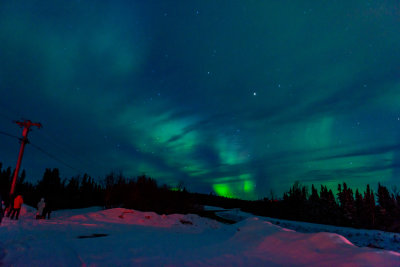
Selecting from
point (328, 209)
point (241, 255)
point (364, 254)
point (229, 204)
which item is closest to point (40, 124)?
point (241, 255)

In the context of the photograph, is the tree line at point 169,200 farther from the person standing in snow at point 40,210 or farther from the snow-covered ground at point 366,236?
the snow-covered ground at point 366,236

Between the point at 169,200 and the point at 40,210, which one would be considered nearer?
the point at 40,210

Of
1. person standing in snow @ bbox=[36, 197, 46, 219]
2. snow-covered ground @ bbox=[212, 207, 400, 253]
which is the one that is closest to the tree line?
person standing in snow @ bbox=[36, 197, 46, 219]

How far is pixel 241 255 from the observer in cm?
719

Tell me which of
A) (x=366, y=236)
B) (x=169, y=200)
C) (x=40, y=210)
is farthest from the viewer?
(x=169, y=200)

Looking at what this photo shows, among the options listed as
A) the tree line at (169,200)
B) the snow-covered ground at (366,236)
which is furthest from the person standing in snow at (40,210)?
the snow-covered ground at (366,236)

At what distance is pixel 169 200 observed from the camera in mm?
31266

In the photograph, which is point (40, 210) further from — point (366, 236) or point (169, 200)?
point (366, 236)

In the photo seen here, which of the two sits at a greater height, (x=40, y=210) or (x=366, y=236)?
(x=40, y=210)

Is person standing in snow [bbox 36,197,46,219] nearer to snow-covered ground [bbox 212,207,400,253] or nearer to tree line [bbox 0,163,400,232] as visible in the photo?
tree line [bbox 0,163,400,232]

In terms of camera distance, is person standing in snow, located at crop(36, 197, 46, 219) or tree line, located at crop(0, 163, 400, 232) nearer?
person standing in snow, located at crop(36, 197, 46, 219)

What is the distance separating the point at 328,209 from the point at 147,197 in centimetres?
4107

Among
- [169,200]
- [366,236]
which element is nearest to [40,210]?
[169,200]

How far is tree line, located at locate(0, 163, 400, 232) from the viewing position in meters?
30.3
